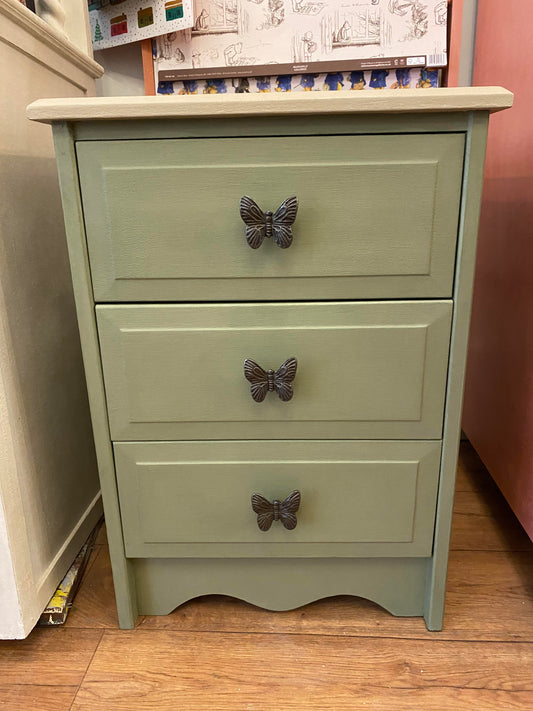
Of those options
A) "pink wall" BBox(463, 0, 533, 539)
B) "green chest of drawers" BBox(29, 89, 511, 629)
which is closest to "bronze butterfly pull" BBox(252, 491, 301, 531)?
"green chest of drawers" BBox(29, 89, 511, 629)

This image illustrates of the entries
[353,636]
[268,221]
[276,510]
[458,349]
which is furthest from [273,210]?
[353,636]

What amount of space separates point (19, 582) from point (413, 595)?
583 mm

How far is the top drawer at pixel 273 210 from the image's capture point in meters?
0.64

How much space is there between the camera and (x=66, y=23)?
3.23 ft

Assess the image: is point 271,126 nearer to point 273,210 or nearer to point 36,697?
point 273,210

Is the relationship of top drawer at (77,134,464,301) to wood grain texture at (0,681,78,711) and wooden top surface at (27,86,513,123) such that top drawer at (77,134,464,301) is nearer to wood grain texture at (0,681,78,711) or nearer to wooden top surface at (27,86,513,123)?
wooden top surface at (27,86,513,123)

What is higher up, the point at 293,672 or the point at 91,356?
the point at 91,356

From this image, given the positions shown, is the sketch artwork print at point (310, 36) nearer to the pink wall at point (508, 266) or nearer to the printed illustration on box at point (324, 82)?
the printed illustration on box at point (324, 82)

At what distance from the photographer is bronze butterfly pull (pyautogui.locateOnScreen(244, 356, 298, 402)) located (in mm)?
692

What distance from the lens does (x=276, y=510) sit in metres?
0.76

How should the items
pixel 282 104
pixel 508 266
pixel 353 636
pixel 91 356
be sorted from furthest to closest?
pixel 508 266
pixel 353 636
pixel 91 356
pixel 282 104

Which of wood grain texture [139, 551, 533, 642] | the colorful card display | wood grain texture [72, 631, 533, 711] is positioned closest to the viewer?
wood grain texture [72, 631, 533, 711]

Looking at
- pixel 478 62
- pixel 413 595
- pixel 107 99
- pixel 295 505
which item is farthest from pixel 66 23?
pixel 413 595

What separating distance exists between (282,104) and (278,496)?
512 millimetres
